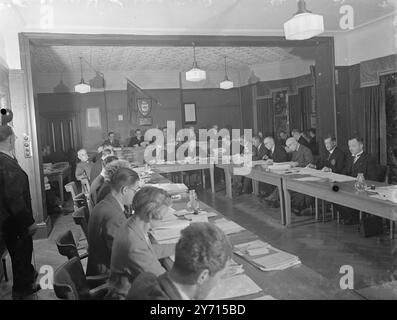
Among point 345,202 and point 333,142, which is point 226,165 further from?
point 345,202

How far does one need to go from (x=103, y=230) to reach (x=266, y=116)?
7.60m

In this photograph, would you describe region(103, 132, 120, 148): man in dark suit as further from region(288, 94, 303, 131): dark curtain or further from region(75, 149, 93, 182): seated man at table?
region(288, 94, 303, 131): dark curtain

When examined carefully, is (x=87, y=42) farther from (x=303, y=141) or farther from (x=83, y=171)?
(x=303, y=141)

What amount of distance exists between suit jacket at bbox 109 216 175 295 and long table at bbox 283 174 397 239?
187 centimetres

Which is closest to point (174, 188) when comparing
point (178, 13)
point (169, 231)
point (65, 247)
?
point (169, 231)

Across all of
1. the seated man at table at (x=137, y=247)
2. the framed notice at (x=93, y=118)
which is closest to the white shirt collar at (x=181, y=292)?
the seated man at table at (x=137, y=247)

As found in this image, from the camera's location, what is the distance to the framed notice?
910 centimetres

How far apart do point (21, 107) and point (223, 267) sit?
393cm

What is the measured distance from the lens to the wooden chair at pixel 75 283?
147 centimetres

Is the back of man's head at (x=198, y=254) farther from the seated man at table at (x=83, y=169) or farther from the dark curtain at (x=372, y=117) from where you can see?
the dark curtain at (x=372, y=117)

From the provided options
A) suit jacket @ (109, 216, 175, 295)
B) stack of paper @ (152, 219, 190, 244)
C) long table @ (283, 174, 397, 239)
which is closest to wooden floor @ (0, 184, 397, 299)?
long table @ (283, 174, 397, 239)

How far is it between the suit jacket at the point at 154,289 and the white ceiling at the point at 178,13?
3250 mm

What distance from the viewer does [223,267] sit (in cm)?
118
